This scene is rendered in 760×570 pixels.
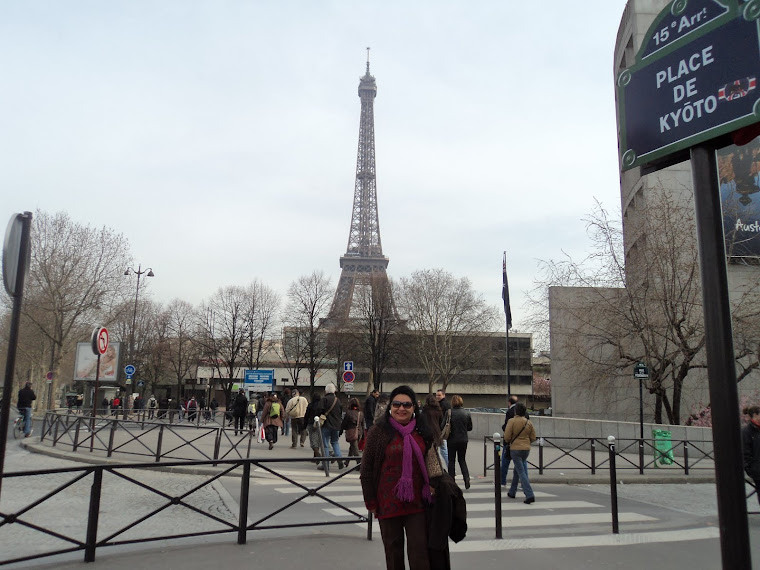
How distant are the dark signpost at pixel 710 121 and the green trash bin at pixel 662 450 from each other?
42.7 feet

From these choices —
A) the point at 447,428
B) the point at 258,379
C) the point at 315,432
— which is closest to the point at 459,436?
the point at 447,428

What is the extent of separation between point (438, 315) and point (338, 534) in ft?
137

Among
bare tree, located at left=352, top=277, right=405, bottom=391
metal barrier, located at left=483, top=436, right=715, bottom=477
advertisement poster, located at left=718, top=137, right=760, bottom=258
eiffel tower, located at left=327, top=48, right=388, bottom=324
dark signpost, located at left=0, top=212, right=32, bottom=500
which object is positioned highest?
eiffel tower, located at left=327, top=48, right=388, bottom=324

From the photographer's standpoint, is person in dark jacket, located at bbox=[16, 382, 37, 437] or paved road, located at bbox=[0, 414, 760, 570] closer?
paved road, located at bbox=[0, 414, 760, 570]

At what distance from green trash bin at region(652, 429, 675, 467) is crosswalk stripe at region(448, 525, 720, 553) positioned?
7.29 m

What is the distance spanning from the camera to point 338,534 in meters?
7.21

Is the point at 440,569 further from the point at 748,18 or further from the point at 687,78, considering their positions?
the point at 748,18

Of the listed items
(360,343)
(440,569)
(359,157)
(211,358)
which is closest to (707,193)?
(440,569)

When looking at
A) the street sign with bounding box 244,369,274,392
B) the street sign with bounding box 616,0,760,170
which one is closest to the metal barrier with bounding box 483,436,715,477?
the street sign with bounding box 616,0,760,170

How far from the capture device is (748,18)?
321 cm

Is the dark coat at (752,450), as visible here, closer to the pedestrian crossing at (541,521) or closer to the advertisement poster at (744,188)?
the pedestrian crossing at (541,521)

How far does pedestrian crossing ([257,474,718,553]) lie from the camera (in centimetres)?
736

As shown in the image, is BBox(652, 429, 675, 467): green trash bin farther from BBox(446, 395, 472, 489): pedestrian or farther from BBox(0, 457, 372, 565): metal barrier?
BBox(0, 457, 372, 565): metal barrier

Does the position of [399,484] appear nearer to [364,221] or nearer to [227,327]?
[227,327]
